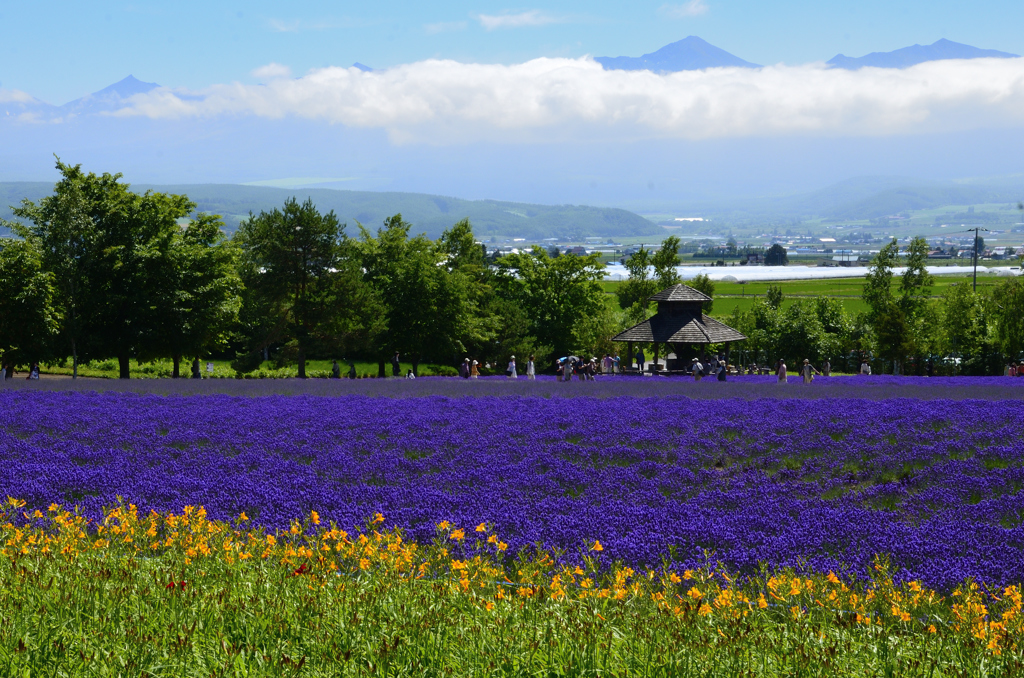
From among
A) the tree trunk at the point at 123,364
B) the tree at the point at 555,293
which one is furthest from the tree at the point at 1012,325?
the tree trunk at the point at 123,364

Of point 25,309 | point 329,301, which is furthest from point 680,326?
point 25,309

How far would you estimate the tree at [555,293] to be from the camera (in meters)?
63.5

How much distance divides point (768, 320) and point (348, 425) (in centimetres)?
6070

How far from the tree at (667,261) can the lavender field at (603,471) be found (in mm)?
59899

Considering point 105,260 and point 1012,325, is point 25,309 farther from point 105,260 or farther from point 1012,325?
point 1012,325

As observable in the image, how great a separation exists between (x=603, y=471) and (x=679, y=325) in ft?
122

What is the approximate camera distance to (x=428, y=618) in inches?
224

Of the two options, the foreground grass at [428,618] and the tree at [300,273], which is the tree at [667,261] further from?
the foreground grass at [428,618]

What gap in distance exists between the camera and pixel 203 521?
7953 mm

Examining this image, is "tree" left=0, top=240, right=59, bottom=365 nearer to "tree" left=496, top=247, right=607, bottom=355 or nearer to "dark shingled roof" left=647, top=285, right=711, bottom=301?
"dark shingled roof" left=647, top=285, right=711, bottom=301

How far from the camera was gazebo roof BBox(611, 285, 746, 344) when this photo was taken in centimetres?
4616

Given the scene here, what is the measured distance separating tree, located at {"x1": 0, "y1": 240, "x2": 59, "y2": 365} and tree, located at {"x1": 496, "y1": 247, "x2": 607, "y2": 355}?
36340mm

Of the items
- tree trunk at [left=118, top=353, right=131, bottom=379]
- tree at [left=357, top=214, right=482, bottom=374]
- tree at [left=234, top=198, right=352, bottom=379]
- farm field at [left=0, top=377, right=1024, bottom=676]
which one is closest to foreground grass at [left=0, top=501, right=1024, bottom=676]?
farm field at [left=0, top=377, right=1024, bottom=676]

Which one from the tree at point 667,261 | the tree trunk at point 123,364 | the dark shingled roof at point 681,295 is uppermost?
the tree at point 667,261
